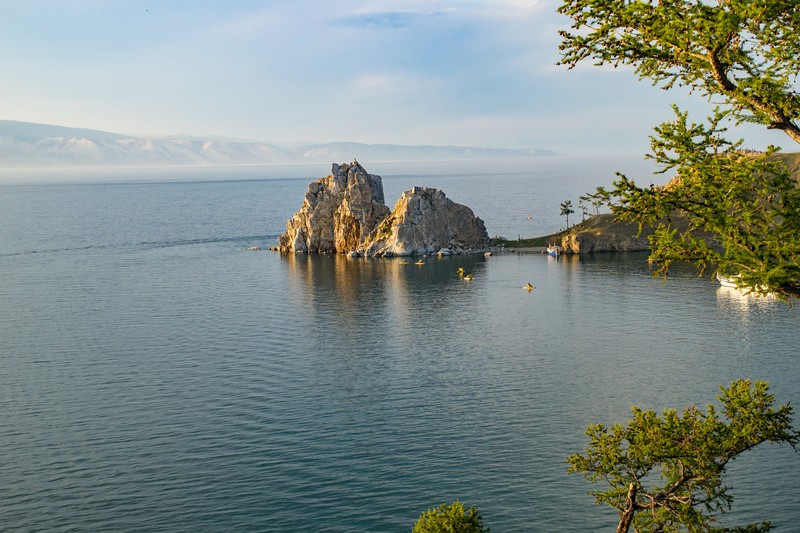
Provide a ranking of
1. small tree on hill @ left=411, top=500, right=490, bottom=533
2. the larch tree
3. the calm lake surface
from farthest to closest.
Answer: the calm lake surface
small tree on hill @ left=411, top=500, right=490, bottom=533
the larch tree

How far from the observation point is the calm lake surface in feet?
196

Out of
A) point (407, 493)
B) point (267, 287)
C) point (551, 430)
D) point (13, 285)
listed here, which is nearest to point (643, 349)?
point (551, 430)

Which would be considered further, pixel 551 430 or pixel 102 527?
pixel 551 430

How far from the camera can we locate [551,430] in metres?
73.6

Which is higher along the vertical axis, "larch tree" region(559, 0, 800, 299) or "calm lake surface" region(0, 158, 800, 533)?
"larch tree" region(559, 0, 800, 299)

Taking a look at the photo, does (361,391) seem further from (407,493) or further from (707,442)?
(707,442)

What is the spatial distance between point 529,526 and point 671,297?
324 feet

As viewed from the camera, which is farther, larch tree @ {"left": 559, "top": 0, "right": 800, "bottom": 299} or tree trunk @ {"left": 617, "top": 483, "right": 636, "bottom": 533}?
tree trunk @ {"left": 617, "top": 483, "right": 636, "bottom": 533}

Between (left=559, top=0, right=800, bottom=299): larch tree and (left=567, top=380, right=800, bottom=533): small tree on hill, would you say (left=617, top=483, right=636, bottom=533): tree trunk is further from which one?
(left=559, top=0, right=800, bottom=299): larch tree

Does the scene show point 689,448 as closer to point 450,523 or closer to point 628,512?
point 628,512

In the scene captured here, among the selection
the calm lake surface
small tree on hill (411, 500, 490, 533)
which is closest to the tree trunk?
small tree on hill (411, 500, 490, 533)

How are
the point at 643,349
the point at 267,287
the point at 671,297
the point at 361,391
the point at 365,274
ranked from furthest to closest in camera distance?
the point at 365,274 < the point at 267,287 < the point at 671,297 < the point at 643,349 < the point at 361,391

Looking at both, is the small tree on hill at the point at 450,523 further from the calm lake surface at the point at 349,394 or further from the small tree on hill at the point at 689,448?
the calm lake surface at the point at 349,394

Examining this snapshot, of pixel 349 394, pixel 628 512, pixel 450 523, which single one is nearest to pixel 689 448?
pixel 628 512
